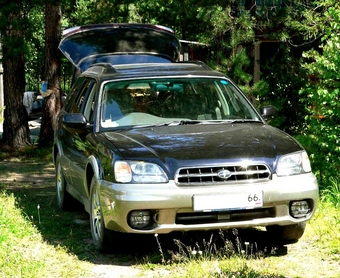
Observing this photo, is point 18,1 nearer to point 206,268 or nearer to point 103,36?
point 103,36

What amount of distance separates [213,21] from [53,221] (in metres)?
4.91

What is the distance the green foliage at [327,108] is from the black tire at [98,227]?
3.11m

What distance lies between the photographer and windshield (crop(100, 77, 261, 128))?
7.77 m

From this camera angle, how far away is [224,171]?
6555mm

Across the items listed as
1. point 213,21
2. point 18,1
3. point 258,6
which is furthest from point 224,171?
point 18,1

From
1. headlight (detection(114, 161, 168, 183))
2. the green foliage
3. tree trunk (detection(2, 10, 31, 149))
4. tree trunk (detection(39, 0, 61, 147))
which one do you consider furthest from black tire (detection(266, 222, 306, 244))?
tree trunk (detection(2, 10, 31, 149))

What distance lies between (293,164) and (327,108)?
9.20 feet

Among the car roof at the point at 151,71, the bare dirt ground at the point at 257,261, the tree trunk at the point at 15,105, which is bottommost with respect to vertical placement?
the tree trunk at the point at 15,105

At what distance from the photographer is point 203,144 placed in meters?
6.89

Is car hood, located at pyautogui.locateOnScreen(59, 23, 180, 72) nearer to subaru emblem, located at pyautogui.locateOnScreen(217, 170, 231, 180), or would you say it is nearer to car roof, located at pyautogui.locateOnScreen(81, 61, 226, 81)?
car roof, located at pyautogui.locateOnScreen(81, 61, 226, 81)

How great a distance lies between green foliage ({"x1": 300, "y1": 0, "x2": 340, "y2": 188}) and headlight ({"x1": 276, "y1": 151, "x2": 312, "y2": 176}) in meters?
2.36

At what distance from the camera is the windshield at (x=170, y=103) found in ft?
25.5

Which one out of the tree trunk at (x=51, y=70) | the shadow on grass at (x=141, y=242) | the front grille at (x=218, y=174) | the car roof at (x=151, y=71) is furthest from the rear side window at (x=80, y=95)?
the tree trunk at (x=51, y=70)

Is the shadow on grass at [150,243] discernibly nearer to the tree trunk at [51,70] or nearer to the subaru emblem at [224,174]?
the subaru emblem at [224,174]
